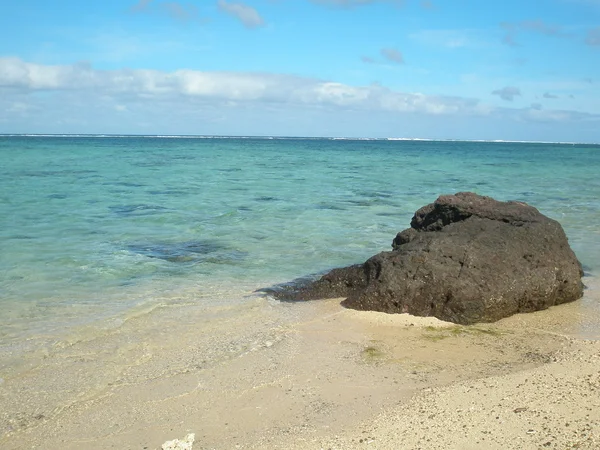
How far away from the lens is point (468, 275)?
7035 millimetres

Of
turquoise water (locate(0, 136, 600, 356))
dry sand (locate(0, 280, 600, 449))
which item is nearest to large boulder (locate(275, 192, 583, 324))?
dry sand (locate(0, 280, 600, 449))

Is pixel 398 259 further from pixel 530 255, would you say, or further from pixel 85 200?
pixel 85 200

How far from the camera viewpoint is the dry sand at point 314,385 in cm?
422

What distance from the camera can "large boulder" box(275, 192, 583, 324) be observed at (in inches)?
270

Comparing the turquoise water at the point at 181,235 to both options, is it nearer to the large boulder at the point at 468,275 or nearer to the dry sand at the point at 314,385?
the dry sand at the point at 314,385

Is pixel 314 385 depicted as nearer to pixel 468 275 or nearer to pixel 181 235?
pixel 468 275

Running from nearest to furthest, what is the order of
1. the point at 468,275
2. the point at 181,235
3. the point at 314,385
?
the point at 314,385, the point at 468,275, the point at 181,235

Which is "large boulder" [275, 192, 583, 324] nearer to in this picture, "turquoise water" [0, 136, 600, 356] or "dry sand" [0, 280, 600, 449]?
"dry sand" [0, 280, 600, 449]

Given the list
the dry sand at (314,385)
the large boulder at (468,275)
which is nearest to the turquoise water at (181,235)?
the dry sand at (314,385)

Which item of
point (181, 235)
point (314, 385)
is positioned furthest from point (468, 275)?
point (181, 235)

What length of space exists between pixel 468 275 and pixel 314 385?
276cm

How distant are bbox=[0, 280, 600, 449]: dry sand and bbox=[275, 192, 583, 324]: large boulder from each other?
245 millimetres

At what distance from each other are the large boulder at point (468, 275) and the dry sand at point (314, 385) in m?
0.24

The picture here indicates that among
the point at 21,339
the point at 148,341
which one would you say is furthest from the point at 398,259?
the point at 21,339
